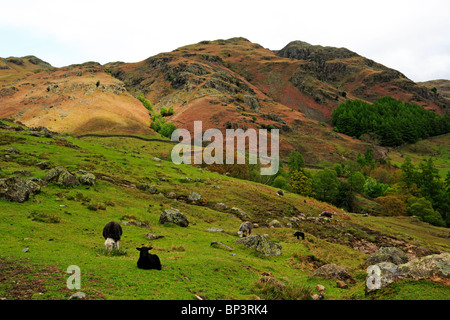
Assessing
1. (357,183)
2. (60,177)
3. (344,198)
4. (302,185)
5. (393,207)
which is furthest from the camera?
(357,183)

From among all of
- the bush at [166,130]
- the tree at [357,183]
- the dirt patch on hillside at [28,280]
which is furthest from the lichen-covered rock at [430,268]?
the bush at [166,130]

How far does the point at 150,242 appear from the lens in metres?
19.4

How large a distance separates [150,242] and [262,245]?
365 inches

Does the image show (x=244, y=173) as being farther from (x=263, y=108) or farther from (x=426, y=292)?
(x=263, y=108)

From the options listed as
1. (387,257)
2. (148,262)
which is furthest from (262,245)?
(148,262)

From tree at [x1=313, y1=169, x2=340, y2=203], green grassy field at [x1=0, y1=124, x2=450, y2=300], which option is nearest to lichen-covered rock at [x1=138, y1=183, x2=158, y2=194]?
green grassy field at [x1=0, y1=124, x2=450, y2=300]

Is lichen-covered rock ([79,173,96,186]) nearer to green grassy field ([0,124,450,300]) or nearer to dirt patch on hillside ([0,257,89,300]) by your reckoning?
green grassy field ([0,124,450,300])

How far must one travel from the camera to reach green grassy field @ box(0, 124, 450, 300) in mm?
9844

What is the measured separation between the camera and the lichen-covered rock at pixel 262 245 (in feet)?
70.3

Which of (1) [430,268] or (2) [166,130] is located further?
(2) [166,130]

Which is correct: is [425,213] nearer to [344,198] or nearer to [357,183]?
[344,198]

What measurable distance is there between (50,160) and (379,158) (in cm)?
15082
